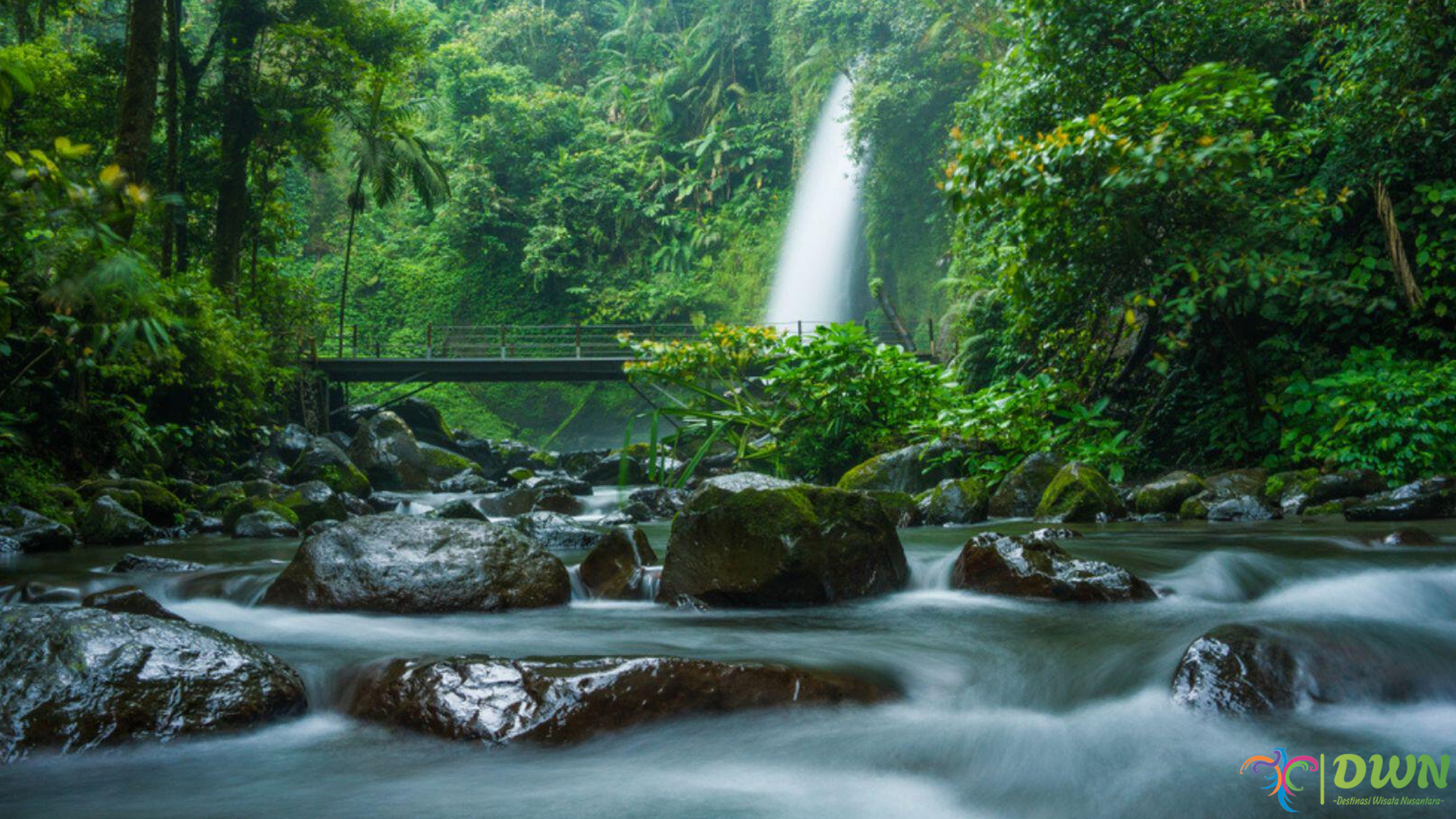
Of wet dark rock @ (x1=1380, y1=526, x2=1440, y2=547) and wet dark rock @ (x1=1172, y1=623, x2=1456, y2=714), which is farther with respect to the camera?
wet dark rock @ (x1=1380, y1=526, x2=1440, y2=547)

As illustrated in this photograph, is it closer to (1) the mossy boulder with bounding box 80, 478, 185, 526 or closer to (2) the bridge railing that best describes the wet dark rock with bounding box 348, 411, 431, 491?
(1) the mossy boulder with bounding box 80, 478, 185, 526

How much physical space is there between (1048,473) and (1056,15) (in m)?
4.66

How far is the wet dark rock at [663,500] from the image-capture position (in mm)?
11359

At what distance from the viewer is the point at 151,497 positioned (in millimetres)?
10172

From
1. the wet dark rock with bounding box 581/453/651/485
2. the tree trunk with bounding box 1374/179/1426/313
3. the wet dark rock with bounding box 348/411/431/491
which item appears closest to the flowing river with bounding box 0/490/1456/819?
the tree trunk with bounding box 1374/179/1426/313

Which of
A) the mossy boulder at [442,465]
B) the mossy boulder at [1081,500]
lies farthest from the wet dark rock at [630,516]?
the mossy boulder at [442,465]

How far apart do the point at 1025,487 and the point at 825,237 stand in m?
21.6

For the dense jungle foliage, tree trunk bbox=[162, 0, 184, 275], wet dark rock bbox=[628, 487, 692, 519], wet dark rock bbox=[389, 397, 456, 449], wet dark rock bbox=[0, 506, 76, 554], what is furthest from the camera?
wet dark rock bbox=[389, 397, 456, 449]

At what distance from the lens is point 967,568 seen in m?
5.30

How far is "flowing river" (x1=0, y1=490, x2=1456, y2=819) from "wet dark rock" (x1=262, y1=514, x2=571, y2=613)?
0.15 meters

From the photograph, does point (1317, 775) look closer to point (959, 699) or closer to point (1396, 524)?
point (959, 699)

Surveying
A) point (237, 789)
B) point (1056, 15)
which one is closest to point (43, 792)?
point (237, 789)

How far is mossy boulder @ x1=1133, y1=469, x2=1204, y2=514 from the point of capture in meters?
8.15

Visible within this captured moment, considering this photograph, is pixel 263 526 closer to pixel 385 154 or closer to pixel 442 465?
pixel 442 465
